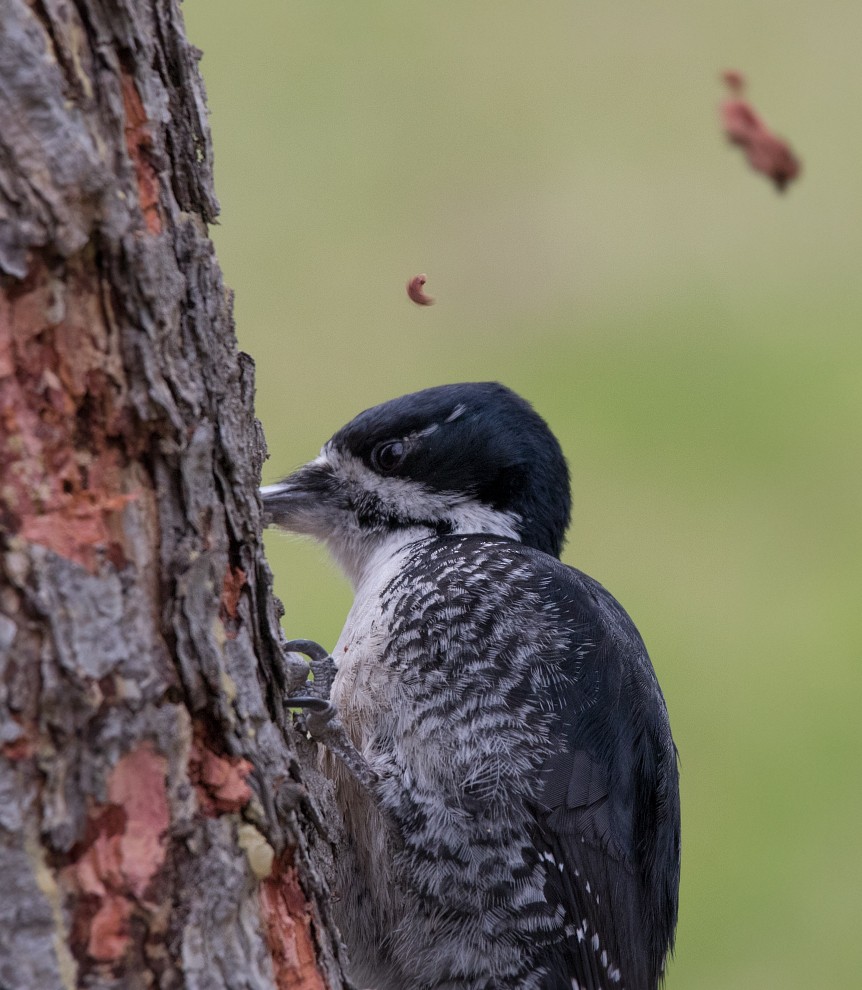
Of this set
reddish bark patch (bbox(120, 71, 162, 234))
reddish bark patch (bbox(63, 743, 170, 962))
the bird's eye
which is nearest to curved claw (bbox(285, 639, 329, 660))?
the bird's eye

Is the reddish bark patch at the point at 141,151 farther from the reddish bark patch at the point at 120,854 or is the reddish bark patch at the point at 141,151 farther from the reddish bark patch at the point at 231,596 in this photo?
the reddish bark patch at the point at 120,854

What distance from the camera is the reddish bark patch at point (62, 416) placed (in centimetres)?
149

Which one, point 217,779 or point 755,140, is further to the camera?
point 217,779

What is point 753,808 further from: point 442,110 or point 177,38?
point 177,38

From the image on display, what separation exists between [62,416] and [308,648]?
3.85 ft

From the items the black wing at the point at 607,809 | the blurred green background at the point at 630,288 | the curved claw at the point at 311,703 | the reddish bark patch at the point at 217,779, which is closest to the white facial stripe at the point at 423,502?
the black wing at the point at 607,809

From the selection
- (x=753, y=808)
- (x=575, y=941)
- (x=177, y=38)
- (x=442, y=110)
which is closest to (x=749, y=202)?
(x=442, y=110)

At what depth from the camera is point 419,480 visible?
10.1 ft

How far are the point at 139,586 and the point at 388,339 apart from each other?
4.18m

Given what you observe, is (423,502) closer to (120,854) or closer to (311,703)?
(311,703)

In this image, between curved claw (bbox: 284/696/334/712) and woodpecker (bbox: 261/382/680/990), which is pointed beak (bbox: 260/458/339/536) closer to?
woodpecker (bbox: 261/382/680/990)

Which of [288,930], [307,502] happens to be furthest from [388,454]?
[288,930]

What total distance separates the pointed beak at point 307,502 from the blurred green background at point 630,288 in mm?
1850

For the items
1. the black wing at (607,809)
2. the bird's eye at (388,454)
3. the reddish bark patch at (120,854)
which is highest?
the bird's eye at (388,454)
